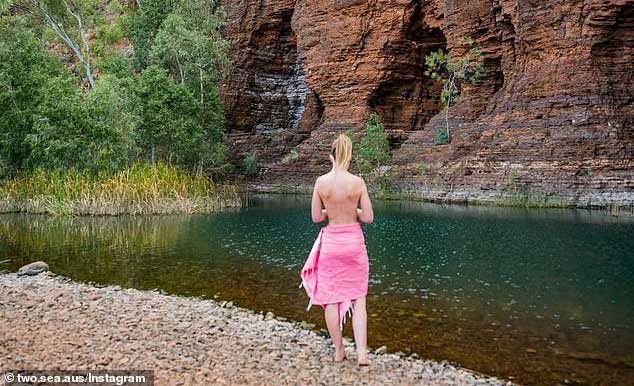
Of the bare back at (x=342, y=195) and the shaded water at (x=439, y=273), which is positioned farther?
the shaded water at (x=439, y=273)

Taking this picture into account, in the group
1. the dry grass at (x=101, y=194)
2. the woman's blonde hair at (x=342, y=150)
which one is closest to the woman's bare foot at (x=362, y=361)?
the woman's blonde hair at (x=342, y=150)

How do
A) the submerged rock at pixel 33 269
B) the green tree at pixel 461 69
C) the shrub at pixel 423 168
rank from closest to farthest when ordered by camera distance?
the submerged rock at pixel 33 269
the shrub at pixel 423 168
the green tree at pixel 461 69

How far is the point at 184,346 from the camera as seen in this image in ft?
19.2

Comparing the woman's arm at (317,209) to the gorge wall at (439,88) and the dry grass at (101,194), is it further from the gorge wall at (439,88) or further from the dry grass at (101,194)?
the gorge wall at (439,88)

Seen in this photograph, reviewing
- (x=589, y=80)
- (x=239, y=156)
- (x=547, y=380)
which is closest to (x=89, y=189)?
(x=547, y=380)

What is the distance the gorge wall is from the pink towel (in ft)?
77.0

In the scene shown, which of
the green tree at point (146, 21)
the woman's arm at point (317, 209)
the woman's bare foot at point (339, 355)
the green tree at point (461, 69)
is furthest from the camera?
the green tree at point (146, 21)

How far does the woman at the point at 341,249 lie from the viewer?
518 cm

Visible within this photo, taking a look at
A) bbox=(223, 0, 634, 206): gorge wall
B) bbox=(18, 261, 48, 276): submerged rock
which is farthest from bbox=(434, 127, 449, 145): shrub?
bbox=(18, 261, 48, 276): submerged rock

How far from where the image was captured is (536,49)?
31938 mm

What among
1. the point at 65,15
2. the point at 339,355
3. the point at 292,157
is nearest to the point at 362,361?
the point at 339,355

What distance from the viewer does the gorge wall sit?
28.4 m

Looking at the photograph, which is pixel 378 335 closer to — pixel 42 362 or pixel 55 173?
pixel 42 362

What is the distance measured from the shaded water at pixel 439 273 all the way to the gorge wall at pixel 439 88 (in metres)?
8.54
